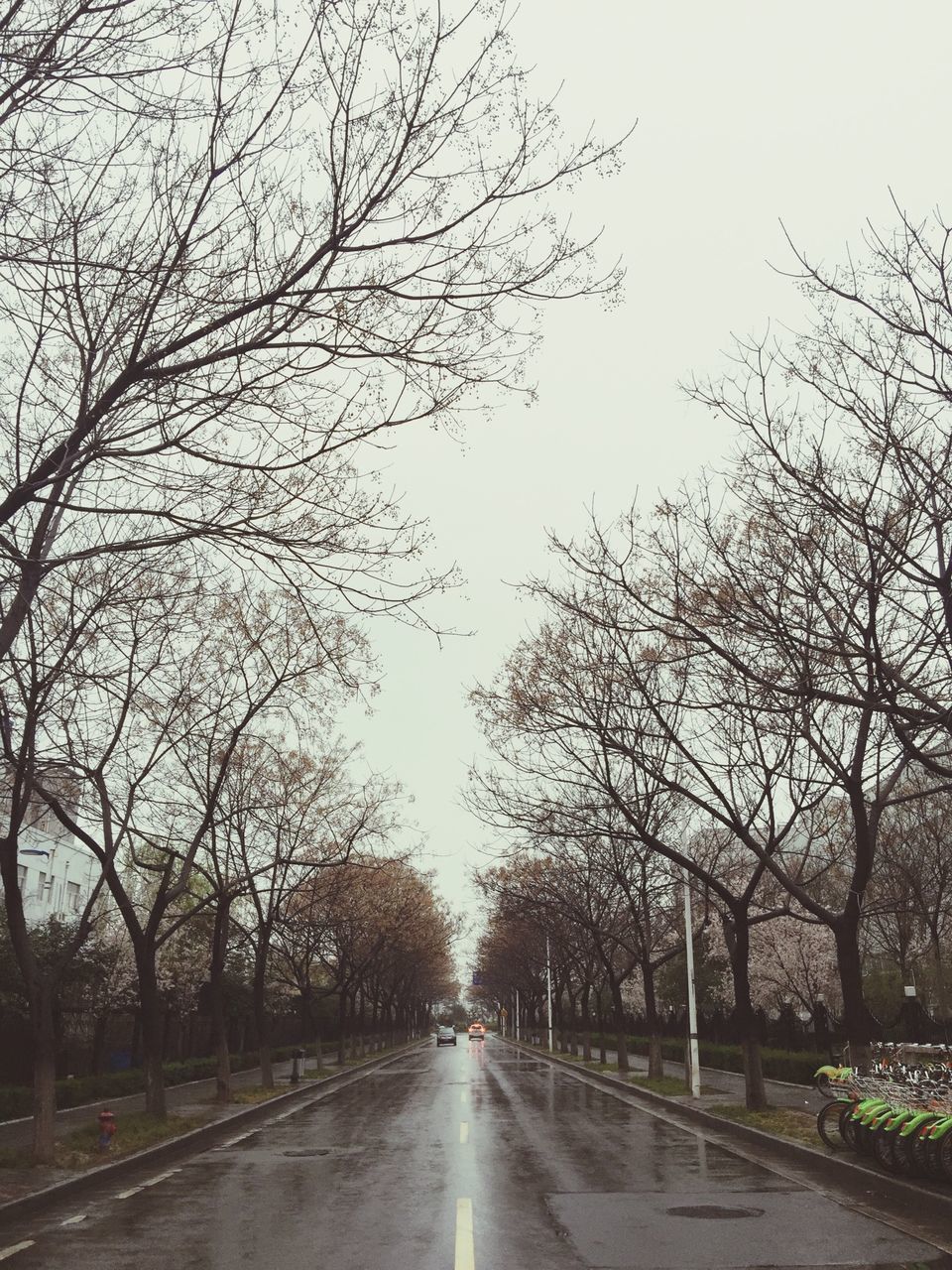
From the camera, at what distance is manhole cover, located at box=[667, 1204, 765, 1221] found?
31.8 ft

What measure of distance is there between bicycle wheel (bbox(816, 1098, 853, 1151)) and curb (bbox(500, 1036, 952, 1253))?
24 centimetres

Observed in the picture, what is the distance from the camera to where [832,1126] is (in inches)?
604

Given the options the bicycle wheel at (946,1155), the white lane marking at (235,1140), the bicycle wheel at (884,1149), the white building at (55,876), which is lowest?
the white lane marking at (235,1140)

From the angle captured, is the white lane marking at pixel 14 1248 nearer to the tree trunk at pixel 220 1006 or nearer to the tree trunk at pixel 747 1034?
the tree trunk at pixel 747 1034

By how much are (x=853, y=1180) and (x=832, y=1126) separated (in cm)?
399

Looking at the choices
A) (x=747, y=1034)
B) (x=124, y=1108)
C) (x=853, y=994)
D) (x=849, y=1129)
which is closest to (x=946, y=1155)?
(x=849, y=1129)

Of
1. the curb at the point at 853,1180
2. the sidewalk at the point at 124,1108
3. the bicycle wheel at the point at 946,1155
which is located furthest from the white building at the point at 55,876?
the bicycle wheel at the point at 946,1155

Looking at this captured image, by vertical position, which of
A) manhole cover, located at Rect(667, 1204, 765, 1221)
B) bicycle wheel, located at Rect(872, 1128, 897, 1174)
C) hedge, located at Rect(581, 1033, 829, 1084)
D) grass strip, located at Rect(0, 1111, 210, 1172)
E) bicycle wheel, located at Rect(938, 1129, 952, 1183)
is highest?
bicycle wheel, located at Rect(938, 1129, 952, 1183)

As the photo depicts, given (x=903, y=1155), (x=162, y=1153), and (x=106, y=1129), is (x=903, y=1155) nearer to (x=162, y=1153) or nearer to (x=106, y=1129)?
(x=162, y=1153)

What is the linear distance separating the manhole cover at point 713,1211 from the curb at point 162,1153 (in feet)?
19.1

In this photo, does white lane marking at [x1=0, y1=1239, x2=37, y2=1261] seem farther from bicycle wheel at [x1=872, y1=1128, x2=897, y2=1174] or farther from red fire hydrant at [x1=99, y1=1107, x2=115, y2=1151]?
bicycle wheel at [x1=872, y1=1128, x2=897, y2=1174]

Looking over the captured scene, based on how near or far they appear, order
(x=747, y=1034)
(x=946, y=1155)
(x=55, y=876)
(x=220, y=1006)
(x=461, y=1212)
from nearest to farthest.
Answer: (x=461, y=1212) → (x=946, y=1155) → (x=747, y=1034) → (x=220, y=1006) → (x=55, y=876)

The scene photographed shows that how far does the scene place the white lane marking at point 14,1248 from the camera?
27.2 ft

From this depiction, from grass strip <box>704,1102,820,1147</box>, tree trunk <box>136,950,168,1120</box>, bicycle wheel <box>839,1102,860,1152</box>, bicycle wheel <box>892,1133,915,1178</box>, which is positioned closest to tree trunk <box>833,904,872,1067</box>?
grass strip <box>704,1102,820,1147</box>
